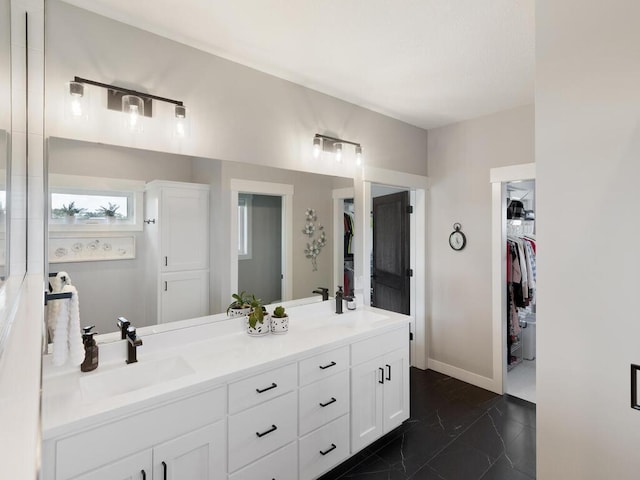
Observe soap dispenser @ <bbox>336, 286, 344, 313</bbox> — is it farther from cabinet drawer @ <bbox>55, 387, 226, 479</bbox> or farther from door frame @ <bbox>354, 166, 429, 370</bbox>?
cabinet drawer @ <bbox>55, 387, 226, 479</bbox>

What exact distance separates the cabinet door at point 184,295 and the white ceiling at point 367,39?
136cm

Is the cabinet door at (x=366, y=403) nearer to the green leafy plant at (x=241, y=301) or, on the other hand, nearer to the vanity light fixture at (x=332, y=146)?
the green leafy plant at (x=241, y=301)

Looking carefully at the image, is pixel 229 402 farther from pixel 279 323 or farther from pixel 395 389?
pixel 395 389

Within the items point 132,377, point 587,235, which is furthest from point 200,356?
point 587,235

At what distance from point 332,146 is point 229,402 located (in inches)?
77.6

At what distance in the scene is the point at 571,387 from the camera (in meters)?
1.21

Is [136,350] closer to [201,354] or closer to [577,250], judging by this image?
[201,354]

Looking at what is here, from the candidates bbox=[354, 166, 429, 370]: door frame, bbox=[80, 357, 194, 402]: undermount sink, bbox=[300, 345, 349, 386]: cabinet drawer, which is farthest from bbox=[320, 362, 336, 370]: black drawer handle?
bbox=[354, 166, 429, 370]: door frame

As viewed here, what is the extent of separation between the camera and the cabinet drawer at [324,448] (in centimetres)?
185

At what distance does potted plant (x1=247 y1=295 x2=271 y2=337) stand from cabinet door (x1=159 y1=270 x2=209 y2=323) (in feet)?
0.89

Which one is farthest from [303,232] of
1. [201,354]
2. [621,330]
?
[621,330]

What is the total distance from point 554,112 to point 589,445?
1.19 metres

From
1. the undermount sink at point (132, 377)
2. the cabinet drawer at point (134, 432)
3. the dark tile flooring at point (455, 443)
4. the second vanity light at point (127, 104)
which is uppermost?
the second vanity light at point (127, 104)

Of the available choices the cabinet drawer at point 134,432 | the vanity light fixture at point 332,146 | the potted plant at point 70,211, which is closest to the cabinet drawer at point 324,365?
the cabinet drawer at point 134,432
